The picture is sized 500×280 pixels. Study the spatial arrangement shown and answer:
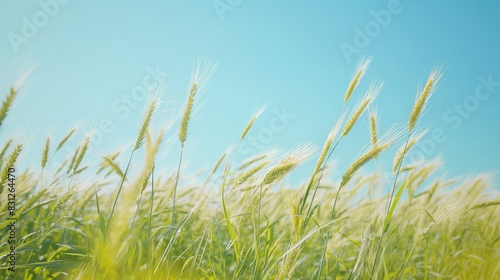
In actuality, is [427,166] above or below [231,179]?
above

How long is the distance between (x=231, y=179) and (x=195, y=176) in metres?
0.88

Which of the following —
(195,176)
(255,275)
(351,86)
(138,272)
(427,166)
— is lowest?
(138,272)

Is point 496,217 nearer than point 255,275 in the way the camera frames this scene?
No

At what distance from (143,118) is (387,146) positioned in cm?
88

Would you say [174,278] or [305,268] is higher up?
[305,268]

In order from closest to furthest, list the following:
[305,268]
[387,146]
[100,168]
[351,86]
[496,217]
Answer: [387,146]
[351,86]
[100,168]
[305,268]
[496,217]

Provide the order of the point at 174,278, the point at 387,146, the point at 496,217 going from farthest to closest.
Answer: the point at 496,217 → the point at 387,146 → the point at 174,278

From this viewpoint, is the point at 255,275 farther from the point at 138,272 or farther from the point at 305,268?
the point at 305,268

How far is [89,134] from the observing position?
73.8 inches

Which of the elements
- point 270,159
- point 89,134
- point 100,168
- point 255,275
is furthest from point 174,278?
point 100,168

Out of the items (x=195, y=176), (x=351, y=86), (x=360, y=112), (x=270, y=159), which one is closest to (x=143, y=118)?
(x=270, y=159)

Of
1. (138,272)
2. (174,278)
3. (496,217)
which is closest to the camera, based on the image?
(138,272)

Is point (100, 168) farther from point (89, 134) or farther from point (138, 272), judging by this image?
point (138, 272)

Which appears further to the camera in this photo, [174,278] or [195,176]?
[195,176]
